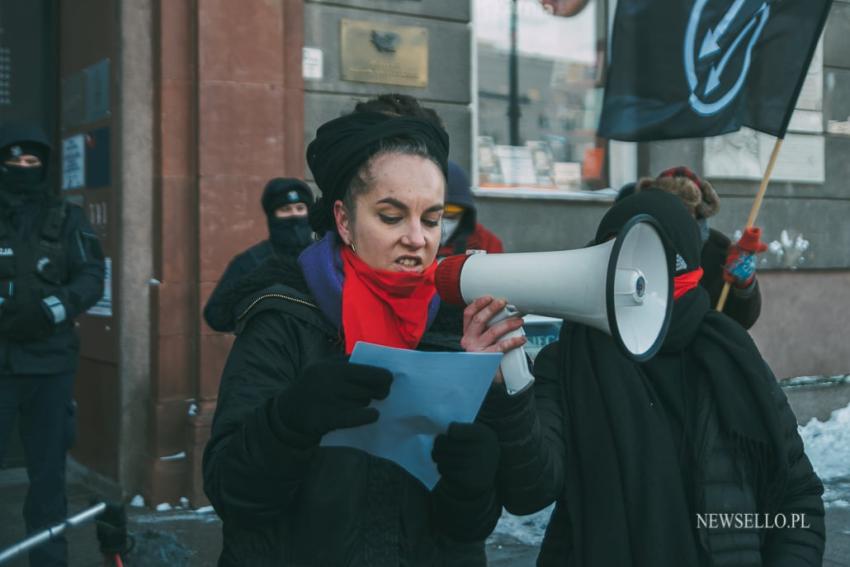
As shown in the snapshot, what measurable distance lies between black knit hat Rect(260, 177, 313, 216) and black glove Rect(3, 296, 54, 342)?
4.15 ft

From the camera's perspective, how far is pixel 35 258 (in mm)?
4453

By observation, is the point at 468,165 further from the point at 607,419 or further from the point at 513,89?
the point at 607,419

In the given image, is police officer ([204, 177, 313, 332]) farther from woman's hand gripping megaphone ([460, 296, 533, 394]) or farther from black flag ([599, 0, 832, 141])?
woman's hand gripping megaphone ([460, 296, 533, 394])

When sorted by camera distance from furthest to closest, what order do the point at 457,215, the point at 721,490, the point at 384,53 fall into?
the point at 384,53
the point at 457,215
the point at 721,490

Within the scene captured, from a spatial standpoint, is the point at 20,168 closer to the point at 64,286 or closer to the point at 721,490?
the point at 64,286

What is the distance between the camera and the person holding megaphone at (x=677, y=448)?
2.13 m

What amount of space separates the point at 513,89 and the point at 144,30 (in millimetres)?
2835

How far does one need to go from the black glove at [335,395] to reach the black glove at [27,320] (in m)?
3.18

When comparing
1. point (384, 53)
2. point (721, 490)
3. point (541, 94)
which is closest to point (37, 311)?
point (384, 53)

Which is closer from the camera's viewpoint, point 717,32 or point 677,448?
point 677,448

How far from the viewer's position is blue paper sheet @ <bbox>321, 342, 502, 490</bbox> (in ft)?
4.98

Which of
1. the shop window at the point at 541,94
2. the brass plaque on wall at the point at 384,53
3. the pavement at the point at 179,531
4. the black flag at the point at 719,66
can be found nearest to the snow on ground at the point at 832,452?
the pavement at the point at 179,531

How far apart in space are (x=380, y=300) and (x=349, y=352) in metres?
0.11

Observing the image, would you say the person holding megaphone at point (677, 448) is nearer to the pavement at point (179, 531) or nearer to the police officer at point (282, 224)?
the pavement at point (179, 531)
